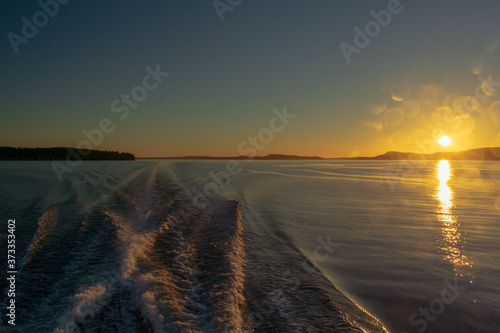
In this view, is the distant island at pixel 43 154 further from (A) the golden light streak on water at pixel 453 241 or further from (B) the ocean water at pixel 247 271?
(A) the golden light streak on water at pixel 453 241

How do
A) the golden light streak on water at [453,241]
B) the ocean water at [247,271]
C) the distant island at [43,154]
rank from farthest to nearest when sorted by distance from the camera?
the distant island at [43,154], the golden light streak on water at [453,241], the ocean water at [247,271]

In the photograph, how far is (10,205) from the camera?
490 inches

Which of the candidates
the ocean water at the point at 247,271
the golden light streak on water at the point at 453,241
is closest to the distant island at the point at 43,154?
the ocean water at the point at 247,271

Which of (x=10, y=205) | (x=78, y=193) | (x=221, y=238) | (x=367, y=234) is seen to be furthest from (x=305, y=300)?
(x=78, y=193)

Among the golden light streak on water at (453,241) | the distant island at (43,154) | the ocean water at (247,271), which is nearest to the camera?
the ocean water at (247,271)

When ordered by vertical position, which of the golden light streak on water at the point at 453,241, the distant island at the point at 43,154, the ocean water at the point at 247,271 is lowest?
the ocean water at the point at 247,271

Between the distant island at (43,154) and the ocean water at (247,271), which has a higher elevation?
the distant island at (43,154)

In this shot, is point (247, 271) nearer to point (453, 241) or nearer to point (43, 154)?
point (453, 241)

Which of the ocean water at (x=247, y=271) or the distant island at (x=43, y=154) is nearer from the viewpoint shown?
the ocean water at (x=247, y=271)

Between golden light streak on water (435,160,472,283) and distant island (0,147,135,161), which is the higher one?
distant island (0,147,135,161)

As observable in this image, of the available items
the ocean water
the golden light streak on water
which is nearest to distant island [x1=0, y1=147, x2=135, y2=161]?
the ocean water

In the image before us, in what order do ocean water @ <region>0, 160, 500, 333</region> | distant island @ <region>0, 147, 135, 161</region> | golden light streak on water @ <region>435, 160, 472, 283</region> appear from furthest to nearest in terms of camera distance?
1. distant island @ <region>0, 147, 135, 161</region>
2. golden light streak on water @ <region>435, 160, 472, 283</region>
3. ocean water @ <region>0, 160, 500, 333</region>

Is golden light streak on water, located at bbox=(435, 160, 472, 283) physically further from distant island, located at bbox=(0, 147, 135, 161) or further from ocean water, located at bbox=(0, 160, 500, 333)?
distant island, located at bbox=(0, 147, 135, 161)

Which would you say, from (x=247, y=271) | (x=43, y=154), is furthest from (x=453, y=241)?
(x=43, y=154)
